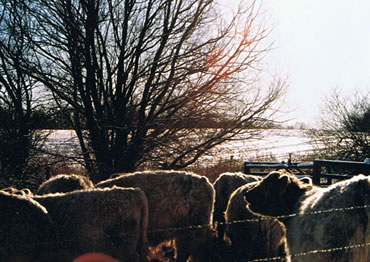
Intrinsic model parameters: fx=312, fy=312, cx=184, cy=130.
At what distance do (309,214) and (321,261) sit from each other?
53 centimetres

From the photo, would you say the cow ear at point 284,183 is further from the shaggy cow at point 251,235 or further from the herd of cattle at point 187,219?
the shaggy cow at point 251,235

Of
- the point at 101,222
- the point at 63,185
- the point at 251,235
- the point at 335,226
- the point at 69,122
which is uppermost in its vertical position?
the point at 69,122

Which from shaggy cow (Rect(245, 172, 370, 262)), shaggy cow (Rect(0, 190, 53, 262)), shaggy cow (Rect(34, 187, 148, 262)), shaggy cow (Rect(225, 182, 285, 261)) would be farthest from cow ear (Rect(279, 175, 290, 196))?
shaggy cow (Rect(0, 190, 53, 262))

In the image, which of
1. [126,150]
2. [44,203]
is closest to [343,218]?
[44,203]

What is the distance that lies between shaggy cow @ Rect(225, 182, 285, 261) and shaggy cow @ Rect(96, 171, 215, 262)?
21.1 inches

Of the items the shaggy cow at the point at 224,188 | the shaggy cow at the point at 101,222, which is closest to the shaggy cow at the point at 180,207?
the shaggy cow at the point at 101,222

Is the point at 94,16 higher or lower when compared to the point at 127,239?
higher

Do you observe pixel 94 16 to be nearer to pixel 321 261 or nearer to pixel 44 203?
pixel 44 203

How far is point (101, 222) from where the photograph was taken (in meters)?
4.11

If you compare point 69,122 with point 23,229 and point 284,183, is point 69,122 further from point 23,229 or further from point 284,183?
point 284,183

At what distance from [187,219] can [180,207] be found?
238mm

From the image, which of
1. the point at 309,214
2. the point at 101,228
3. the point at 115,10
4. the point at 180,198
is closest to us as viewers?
the point at 309,214

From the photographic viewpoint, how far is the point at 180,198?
5297mm

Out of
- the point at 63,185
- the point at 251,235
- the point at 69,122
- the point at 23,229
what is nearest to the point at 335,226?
the point at 251,235
